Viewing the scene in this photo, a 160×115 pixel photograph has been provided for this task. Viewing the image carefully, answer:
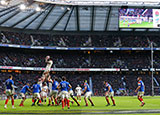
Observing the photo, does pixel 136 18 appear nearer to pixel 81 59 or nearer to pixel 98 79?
pixel 98 79

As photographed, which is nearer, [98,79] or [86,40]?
[98,79]

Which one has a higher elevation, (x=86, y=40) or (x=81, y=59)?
(x=86, y=40)

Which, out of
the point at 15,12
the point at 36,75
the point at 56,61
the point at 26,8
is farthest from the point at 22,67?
the point at 26,8

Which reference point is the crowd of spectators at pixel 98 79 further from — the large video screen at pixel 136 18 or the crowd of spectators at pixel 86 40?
the large video screen at pixel 136 18

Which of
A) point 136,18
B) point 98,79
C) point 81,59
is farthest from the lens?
point 81,59

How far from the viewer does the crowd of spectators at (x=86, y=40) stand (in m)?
57.3

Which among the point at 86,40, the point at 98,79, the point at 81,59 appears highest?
the point at 86,40

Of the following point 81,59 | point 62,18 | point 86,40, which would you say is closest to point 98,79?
point 81,59

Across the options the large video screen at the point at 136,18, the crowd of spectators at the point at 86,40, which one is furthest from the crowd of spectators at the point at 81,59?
the large video screen at the point at 136,18

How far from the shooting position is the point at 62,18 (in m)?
50.8

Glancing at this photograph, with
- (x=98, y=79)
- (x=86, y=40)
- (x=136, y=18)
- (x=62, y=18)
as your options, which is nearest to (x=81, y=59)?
(x=86, y=40)

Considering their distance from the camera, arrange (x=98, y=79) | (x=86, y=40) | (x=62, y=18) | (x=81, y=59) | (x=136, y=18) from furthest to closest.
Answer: (x=86, y=40), (x=81, y=59), (x=98, y=79), (x=62, y=18), (x=136, y=18)

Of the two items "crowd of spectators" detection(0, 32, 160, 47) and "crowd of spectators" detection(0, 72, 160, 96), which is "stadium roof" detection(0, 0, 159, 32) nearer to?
"crowd of spectators" detection(0, 32, 160, 47)

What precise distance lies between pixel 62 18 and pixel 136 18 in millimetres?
14180
